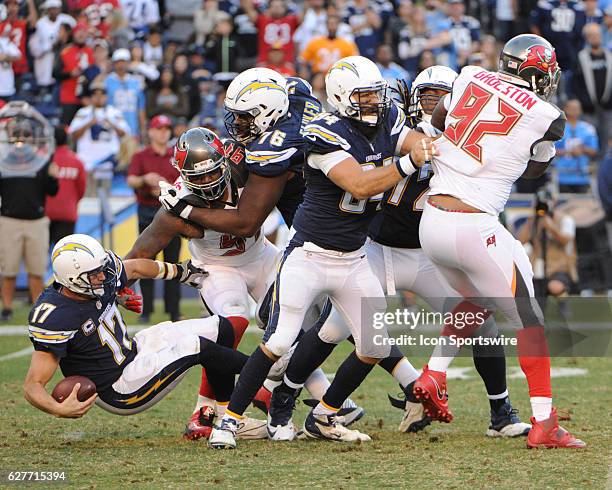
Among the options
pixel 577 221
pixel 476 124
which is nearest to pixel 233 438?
pixel 476 124

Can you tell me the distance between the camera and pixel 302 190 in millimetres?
6164

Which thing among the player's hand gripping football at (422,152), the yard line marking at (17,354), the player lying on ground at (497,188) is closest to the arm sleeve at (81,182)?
the yard line marking at (17,354)

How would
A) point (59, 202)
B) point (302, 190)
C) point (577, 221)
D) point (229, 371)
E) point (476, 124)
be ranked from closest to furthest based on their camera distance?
point (476, 124)
point (229, 371)
point (302, 190)
point (59, 202)
point (577, 221)

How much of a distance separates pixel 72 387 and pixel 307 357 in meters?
1.21

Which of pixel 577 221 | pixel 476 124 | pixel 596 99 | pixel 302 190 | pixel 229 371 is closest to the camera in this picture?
pixel 476 124

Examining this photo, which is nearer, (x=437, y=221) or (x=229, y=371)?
(x=437, y=221)

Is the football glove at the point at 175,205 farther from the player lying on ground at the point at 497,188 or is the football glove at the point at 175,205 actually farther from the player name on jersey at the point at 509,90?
the player name on jersey at the point at 509,90

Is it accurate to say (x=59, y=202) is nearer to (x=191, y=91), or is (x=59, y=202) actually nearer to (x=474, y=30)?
(x=191, y=91)

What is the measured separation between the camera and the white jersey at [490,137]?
5242mm

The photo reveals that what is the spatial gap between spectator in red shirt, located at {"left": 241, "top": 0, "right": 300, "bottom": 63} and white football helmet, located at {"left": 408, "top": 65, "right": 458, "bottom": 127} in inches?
339

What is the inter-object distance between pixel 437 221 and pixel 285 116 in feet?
3.41

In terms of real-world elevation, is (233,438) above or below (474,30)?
above

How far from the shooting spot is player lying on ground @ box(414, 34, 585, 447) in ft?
17.3

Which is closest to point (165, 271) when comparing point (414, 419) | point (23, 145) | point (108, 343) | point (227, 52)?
point (108, 343)
